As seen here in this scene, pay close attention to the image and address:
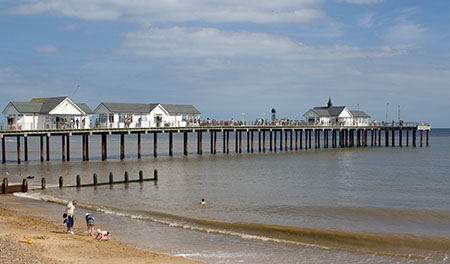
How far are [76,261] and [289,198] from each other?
53.1ft

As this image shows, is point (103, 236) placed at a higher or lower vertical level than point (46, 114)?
lower

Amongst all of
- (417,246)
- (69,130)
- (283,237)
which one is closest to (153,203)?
(283,237)

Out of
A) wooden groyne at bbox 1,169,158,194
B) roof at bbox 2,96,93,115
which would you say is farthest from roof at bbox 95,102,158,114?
wooden groyne at bbox 1,169,158,194

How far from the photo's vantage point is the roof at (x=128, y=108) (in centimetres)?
5278

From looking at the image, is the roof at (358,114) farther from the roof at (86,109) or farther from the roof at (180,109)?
the roof at (86,109)

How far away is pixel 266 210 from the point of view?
80.7 feet

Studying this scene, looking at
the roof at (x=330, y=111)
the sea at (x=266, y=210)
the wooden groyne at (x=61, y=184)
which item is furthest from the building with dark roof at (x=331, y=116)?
the wooden groyne at (x=61, y=184)

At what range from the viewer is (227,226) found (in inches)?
832

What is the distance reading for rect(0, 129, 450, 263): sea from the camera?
1755 centimetres

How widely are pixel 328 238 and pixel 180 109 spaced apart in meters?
42.2

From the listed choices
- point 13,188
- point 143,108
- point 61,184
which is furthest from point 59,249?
point 143,108

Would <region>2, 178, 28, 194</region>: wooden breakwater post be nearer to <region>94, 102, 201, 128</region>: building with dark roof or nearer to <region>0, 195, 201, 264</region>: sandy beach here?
<region>0, 195, 201, 264</region>: sandy beach

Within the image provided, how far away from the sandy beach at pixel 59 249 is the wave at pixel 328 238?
14.4ft

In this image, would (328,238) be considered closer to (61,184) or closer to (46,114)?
(61,184)
